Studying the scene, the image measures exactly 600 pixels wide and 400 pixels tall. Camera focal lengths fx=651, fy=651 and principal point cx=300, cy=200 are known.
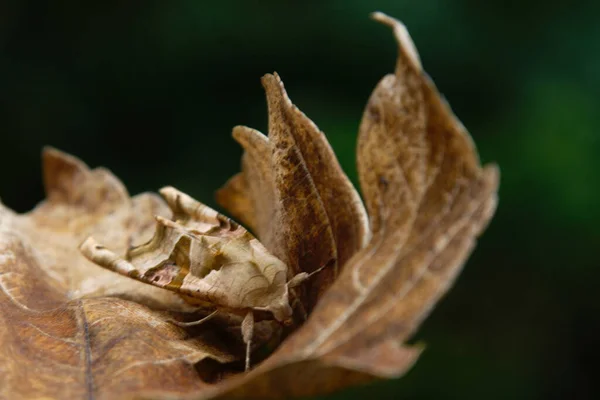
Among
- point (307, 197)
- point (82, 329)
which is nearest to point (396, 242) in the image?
point (307, 197)

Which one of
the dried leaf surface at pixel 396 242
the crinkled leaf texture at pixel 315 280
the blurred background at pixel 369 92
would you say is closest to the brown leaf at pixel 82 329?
the crinkled leaf texture at pixel 315 280

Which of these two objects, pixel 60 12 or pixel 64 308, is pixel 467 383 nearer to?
pixel 64 308

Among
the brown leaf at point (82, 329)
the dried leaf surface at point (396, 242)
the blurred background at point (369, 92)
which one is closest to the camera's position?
the dried leaf surface at point (396, 242)

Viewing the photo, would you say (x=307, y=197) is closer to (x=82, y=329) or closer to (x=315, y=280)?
(x=315, y=280)

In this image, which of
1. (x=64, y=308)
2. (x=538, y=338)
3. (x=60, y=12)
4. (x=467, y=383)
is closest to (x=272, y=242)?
(x=64, y=308)

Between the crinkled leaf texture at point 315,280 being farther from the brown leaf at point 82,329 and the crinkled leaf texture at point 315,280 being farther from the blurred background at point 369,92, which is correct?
the blurred background at point 369,92

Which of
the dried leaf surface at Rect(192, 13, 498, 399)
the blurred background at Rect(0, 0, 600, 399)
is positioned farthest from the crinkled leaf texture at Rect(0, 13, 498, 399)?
the blurred background at Rect(0, 0, 600, 399)

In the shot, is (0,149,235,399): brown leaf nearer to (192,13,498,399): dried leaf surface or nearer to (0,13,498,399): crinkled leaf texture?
(0,13,498,399): crinkled leaf texture
